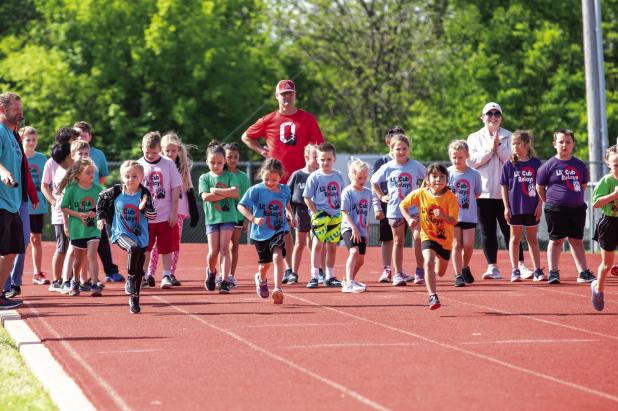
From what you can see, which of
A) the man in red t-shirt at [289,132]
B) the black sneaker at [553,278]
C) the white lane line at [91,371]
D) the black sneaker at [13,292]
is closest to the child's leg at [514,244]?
the black sneaker at [553,278]

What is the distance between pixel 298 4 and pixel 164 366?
42.6 m

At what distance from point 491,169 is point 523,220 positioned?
2.57 ft

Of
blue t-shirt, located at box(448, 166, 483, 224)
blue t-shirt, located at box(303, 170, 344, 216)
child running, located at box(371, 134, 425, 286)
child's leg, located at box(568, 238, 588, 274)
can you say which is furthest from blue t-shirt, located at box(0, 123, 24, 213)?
child's leg, located at box(568, 238, 588, 274)

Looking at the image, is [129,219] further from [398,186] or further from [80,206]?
[398,186]

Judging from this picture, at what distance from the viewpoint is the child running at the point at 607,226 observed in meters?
11.5

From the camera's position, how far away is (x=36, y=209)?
1511 cm

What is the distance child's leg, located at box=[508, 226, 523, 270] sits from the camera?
15156mm

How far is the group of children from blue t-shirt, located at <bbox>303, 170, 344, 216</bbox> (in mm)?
12

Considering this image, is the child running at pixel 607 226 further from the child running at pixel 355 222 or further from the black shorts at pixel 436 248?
the child running at pixel 355 222

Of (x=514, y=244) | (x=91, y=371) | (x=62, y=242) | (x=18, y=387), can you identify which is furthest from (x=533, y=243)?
(x=18, y=387)

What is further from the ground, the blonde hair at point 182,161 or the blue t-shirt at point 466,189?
the blonde hair at point 182,161

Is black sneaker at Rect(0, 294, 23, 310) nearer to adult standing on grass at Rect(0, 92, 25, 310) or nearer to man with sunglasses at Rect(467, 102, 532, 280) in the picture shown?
adult standing on grass at Rect(0, 92, 25, 310)

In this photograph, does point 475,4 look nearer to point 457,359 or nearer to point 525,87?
point 525,87

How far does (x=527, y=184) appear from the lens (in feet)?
49.5
